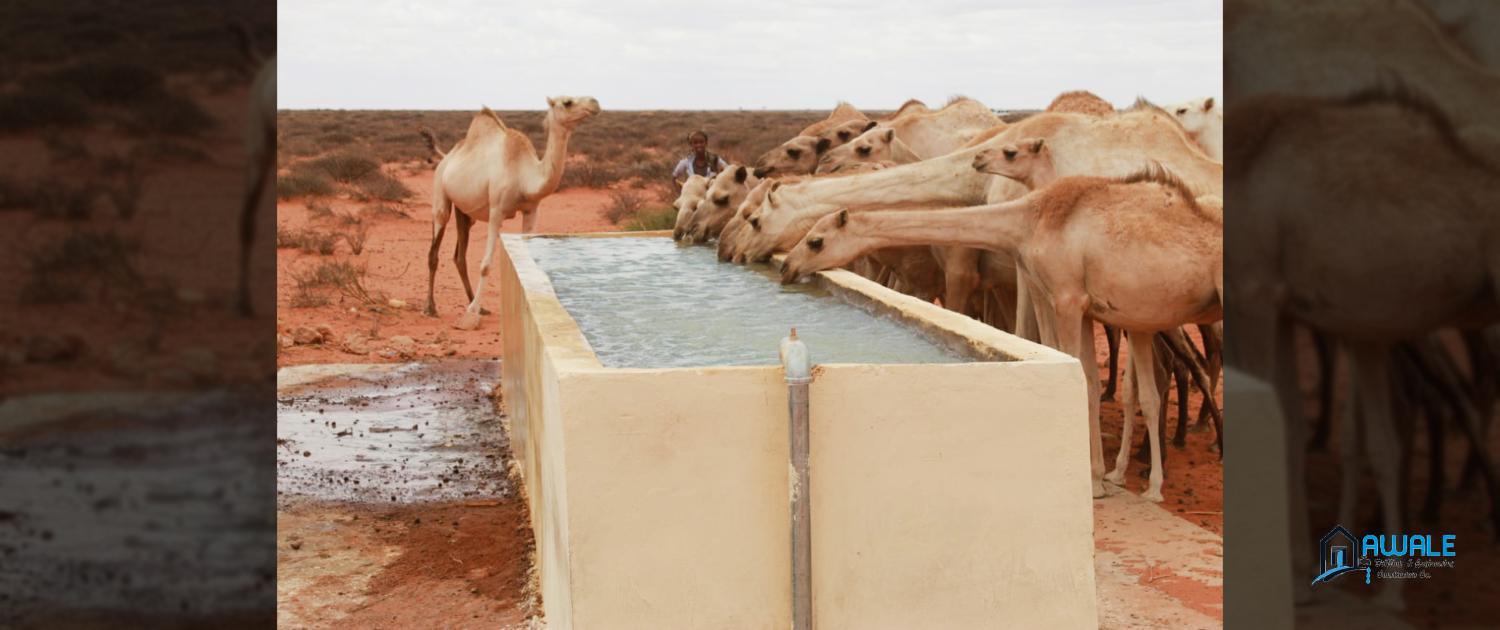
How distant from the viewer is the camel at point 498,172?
15.0 m

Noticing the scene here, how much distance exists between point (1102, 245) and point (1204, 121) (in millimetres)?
5713

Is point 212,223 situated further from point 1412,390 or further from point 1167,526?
point 1412,390

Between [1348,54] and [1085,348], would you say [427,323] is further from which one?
[1348,54]

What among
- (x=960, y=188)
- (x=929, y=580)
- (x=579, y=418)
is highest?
(x=960, y=188)

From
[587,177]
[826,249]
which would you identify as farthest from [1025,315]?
[587,177]

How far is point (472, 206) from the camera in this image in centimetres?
1553

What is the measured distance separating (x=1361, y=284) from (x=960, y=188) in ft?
9.58

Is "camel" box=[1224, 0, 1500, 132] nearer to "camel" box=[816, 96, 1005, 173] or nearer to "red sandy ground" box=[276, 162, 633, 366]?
"camel" box=[816, 96, 1005, 173]

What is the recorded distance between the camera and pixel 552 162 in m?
14.9

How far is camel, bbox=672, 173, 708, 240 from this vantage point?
38.9 feet

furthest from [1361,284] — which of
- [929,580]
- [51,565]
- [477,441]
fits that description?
[51,565]

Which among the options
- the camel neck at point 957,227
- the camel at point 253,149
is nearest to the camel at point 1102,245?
the camel neck at point 957,227

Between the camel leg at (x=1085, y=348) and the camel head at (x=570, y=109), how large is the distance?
7.80m

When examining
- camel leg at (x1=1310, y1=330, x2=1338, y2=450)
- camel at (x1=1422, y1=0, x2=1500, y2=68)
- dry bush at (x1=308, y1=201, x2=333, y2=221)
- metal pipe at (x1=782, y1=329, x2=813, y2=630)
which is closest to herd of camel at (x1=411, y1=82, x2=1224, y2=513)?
camel leg at (x1=1310, y1=330, x2=1338, y2=450)
